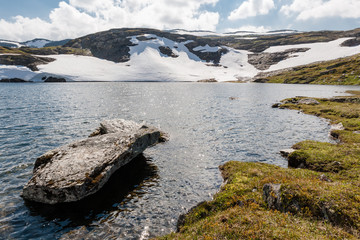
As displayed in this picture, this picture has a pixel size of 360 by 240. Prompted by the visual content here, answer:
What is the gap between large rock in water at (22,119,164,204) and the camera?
47.4 feet

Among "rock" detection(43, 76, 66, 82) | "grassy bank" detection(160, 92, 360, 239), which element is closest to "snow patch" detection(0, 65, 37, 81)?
"rock" detection(43, 76, 66, 82)

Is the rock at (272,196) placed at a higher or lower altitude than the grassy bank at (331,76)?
lower

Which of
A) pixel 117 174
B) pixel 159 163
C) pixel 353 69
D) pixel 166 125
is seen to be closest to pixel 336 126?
pixel 166 125

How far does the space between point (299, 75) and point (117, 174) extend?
198808mm

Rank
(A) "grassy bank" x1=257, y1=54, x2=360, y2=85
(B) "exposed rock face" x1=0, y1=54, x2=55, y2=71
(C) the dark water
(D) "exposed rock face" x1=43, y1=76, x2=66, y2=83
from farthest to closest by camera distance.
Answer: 1. (B) "exposed rock face" x1=0, y1=54, x2=55, y2=71
2. (D) "exposed rock face" x1=43, y1=76, x2=66, y2=83
3. (A) "grassy bank" x1=257, y1=54, x2=360, y2=85
4. (C) the dark water

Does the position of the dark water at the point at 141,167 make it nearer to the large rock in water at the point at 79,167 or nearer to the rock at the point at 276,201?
the large rock in water at the point at 79,167

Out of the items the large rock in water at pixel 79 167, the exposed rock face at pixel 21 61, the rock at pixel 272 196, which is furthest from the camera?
the exposed rock face at pixel 21 61

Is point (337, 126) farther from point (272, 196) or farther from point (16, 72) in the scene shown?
point (16, 72)

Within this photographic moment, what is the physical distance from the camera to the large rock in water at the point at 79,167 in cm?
1445

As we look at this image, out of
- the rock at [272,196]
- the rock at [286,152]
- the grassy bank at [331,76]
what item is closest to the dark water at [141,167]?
the rock at [286,152]

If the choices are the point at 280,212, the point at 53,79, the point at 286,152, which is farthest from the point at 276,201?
the point at 53,79

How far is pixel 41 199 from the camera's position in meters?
14.7

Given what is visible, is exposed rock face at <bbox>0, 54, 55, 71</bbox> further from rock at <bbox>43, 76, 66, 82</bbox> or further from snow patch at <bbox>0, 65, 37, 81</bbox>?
rock at <bbox>43, 76, 66, 82</bbox>

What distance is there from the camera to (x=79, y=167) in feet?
52.0
